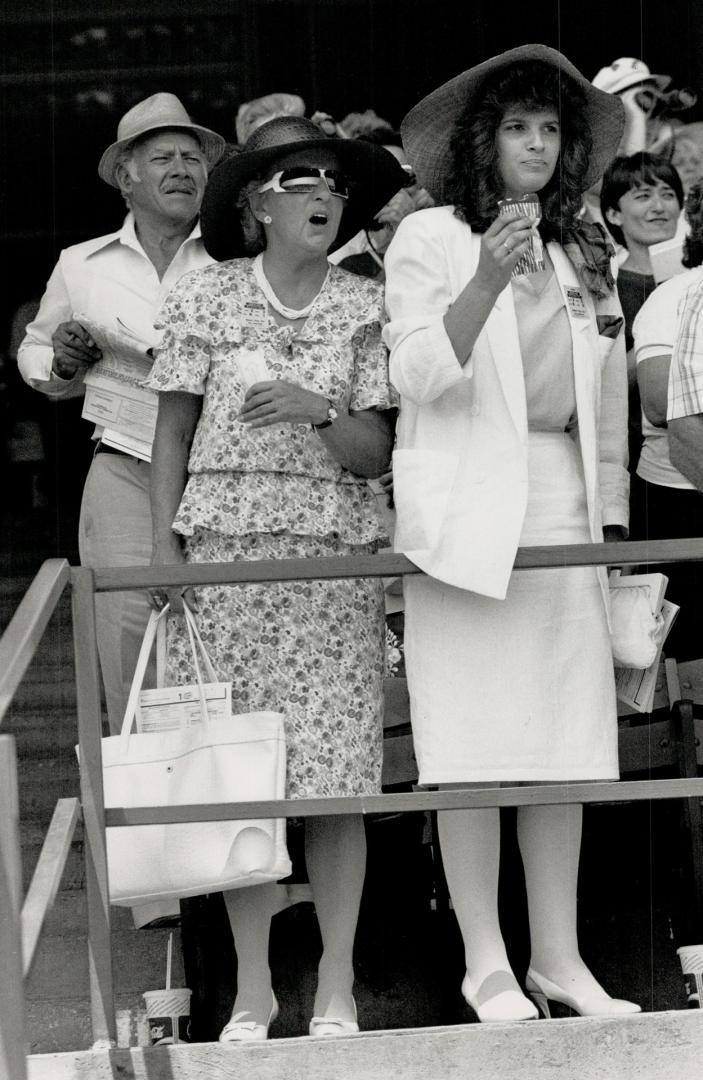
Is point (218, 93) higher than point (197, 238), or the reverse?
point (218, 93)

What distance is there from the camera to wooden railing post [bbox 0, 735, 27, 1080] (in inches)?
87.3

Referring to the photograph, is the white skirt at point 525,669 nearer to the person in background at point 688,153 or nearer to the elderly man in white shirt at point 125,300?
the elderly man in white shirt at point 125,300

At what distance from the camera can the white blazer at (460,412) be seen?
136 inches

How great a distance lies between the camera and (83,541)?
4.18 m

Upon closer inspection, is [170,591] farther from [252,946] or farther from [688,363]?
[688,363]

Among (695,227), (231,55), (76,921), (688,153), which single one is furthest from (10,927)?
(231,55)

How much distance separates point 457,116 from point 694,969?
182cm

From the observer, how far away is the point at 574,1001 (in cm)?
345

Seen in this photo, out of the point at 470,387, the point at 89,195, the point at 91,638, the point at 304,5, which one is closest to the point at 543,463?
the point at 470,387

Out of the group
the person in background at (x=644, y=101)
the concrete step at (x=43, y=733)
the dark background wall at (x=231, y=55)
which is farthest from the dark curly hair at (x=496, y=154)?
the concrete step at (x=43, y=733)

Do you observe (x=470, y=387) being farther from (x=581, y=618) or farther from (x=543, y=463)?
(x=581, y=618)

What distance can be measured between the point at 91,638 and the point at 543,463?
0.94 meters

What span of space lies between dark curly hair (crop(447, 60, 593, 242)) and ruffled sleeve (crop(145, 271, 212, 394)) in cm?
56

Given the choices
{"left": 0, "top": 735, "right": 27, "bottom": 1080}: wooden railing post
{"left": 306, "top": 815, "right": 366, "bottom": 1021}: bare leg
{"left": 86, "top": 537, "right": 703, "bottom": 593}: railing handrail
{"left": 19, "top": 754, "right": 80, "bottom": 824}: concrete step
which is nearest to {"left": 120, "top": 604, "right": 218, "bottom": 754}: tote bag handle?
{"left": 86, "top": 537, "right": 703, "bottom": 593}: railing handrail
